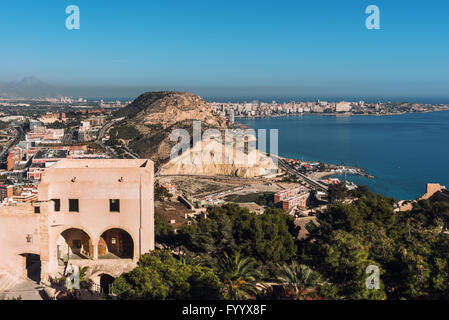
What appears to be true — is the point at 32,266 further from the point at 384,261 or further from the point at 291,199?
the point at 291,199

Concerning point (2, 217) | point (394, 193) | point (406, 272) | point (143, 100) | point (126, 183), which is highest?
point (143, 100)

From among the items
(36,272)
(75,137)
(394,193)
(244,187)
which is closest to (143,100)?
(75,137)

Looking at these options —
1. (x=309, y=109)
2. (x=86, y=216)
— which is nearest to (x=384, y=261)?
(x=86, y=216)

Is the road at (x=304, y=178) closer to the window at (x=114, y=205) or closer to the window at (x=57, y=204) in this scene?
the window at (x=114, y=205)

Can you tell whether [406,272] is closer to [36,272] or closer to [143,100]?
[36,272]

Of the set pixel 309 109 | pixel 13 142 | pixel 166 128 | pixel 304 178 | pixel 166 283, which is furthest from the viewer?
pixel 309 109
